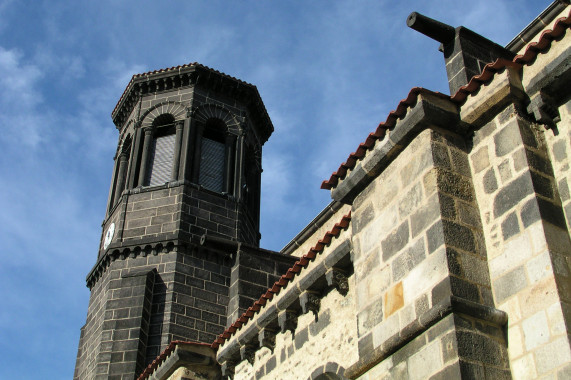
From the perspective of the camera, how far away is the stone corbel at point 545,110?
587 cm

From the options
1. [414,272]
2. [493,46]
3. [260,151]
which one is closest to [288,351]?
[414,272]

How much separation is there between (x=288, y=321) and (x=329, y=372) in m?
1.13

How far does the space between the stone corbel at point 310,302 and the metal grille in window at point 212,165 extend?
25.7 feet

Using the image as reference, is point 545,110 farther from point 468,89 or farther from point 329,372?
point 329,372

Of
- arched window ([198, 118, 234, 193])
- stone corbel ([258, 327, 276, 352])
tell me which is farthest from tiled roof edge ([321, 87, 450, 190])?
arched window ([198, 118, 234, 193])

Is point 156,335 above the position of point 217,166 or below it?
below

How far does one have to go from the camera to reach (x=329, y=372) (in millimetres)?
7613

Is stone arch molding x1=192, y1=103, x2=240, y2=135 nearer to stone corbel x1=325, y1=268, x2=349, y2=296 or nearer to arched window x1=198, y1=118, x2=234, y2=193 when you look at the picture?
arched window x1=198, y1=118, x2=234, y2=193

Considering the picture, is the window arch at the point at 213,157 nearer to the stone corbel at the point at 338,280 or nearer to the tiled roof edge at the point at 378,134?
the stone corbel at the point at 338,280

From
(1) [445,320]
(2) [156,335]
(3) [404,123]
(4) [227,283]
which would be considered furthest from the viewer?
(4) [227,283]

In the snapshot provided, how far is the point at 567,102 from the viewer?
5887mm

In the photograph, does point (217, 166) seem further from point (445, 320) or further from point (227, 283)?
point (445, 320)

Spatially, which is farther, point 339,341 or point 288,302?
point 288,302

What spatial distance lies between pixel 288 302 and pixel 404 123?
3.06 metres
